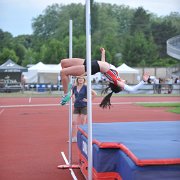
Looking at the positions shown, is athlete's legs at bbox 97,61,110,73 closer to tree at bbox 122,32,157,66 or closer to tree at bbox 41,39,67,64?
tree at bbox 122,32,157,66

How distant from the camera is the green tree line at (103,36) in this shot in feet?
23.5

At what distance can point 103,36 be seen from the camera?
46.8 ft

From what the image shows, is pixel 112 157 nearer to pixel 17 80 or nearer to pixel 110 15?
pixel 110 15

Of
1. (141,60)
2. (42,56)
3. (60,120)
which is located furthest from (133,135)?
(42,56)

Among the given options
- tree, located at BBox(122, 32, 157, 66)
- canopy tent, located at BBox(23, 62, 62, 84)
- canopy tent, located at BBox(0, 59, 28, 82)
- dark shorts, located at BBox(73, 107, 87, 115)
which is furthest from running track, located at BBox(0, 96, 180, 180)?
canopy tent, located at BBox(23, 62, 62, 84)

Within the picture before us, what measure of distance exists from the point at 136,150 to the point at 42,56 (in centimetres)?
3327

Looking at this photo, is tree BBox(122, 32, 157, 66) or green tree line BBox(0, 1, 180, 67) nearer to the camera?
green tree line BBox(0, 1, 180, 67)

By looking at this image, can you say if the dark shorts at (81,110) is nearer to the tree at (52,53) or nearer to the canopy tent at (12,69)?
the canopy tent at (12,69)

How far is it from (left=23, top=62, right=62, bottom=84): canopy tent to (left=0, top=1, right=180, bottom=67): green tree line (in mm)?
1617

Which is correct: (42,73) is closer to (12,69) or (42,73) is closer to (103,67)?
(12,69)

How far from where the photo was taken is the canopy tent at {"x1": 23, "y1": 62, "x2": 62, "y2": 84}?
27.9 meters

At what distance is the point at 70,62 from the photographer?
507 cm

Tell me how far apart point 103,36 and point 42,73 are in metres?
16.2

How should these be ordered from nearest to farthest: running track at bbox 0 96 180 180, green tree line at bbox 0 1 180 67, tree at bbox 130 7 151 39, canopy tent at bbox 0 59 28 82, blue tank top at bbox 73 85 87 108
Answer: running track at bbox 0 96 180 180 → green tree line at bbox 0 1 180 67 → blue tank top at bbox 73 85 87 108 → tree at bbox 130 7 151 39 → canopy tent at bbox 0 59 28 82
